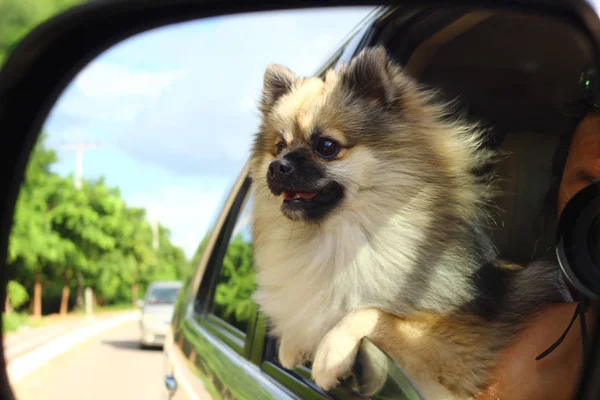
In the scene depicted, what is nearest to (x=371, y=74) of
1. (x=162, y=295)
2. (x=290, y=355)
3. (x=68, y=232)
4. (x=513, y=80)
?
(x=513, y=80)

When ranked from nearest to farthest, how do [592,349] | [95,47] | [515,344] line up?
1. [592,349]
2. [515,344]
3. [95,47]

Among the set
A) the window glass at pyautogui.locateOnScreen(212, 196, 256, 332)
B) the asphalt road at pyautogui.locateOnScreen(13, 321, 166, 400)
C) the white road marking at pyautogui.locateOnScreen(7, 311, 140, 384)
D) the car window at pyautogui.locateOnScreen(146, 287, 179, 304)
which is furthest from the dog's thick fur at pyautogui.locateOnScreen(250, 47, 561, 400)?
the white road marking at pyautogui.locateOnScreen(7, 311, 140, 384)

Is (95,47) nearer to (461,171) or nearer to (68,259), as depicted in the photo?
(461,171)

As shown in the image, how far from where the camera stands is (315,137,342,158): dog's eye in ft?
6.79

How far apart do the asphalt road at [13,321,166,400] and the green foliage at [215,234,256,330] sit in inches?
188

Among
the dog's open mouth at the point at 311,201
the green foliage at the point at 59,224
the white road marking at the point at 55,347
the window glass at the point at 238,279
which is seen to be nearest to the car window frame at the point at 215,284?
the window glass at the point at 238,279

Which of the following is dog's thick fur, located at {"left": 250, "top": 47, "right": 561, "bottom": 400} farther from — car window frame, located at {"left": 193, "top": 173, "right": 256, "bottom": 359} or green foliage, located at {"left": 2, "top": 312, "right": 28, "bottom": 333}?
green foliage, located at {"left": 2, "top": 312, "right": 28, "bottom": 333}

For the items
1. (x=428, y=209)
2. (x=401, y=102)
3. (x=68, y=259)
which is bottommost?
(x=68, y=259)

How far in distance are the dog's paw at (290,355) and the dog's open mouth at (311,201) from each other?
0.39m

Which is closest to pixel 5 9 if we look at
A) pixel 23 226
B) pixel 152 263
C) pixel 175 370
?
pixel 23 226

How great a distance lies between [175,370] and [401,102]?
7.53ft

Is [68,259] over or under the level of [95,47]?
under

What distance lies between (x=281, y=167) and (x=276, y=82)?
0.35 metres

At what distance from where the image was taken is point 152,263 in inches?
490
